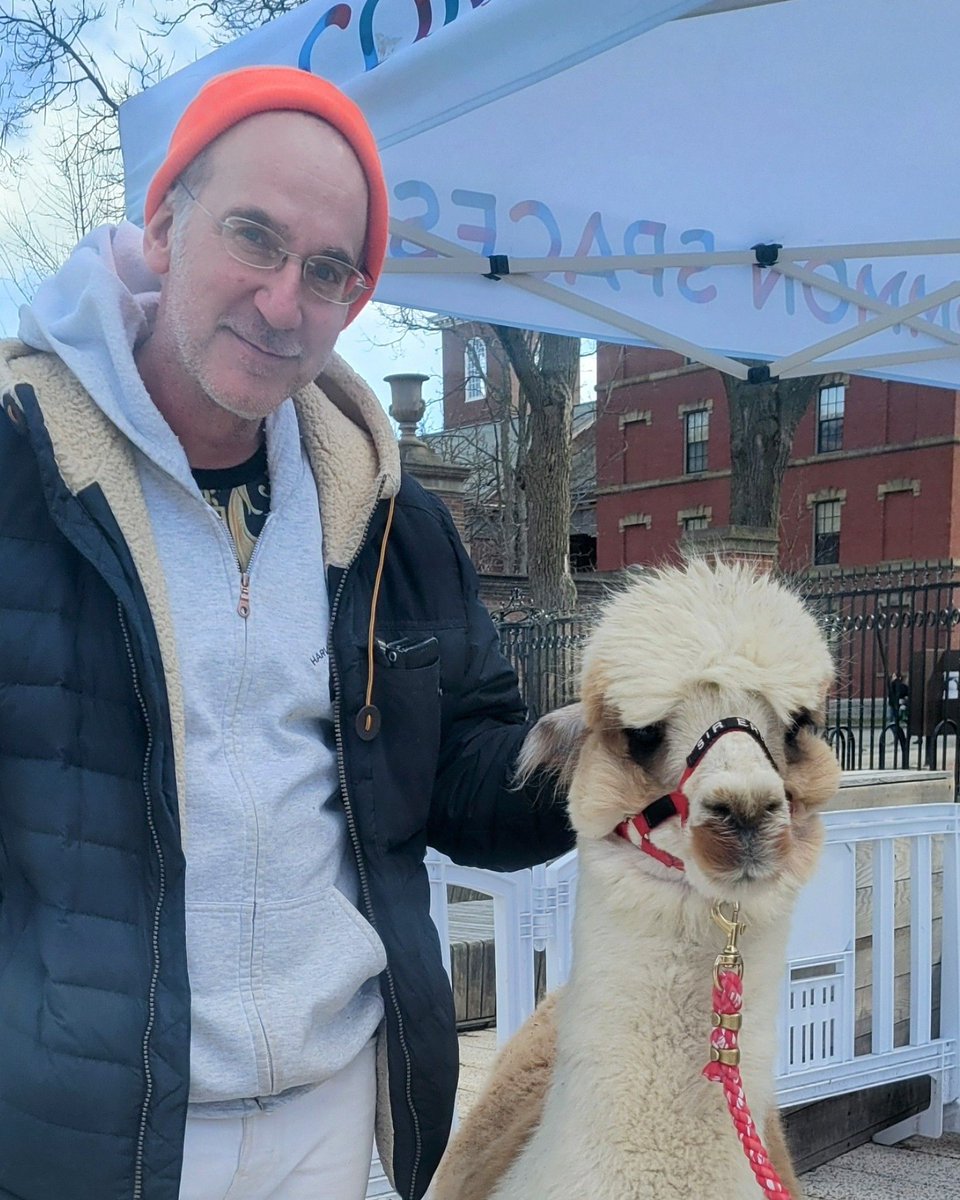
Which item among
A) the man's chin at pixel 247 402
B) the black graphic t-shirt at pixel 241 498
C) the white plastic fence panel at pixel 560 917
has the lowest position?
the white plastic fence panel at pixel 560 917

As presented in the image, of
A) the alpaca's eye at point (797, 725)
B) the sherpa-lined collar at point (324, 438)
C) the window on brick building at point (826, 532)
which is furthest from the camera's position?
the window on brick building at point (826, 532)

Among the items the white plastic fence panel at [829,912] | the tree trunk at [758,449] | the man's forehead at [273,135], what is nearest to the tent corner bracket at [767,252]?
the white plastic fence panel at [829,912]

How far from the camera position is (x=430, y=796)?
163cm

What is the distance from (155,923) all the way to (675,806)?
2.15 feet

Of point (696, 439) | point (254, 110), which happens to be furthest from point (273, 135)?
point (696, 439)

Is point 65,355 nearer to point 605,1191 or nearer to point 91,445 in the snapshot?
point 91,445

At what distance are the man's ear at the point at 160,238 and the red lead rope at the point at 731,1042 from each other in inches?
45.0

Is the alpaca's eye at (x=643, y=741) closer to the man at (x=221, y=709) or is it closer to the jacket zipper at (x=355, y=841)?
the man at (x=221, y=709)

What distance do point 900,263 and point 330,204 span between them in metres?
3.82

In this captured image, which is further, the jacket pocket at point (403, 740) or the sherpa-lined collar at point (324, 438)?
the jacket pocket at point (403, 740)

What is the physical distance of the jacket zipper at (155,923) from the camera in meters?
1.27

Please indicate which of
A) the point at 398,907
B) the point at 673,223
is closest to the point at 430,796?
the point at 398,907

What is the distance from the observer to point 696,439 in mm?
30219

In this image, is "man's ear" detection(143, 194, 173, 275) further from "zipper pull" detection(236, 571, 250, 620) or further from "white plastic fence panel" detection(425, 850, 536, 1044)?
"white plastic fence panel" detection(425, 850, 536, 1044)
